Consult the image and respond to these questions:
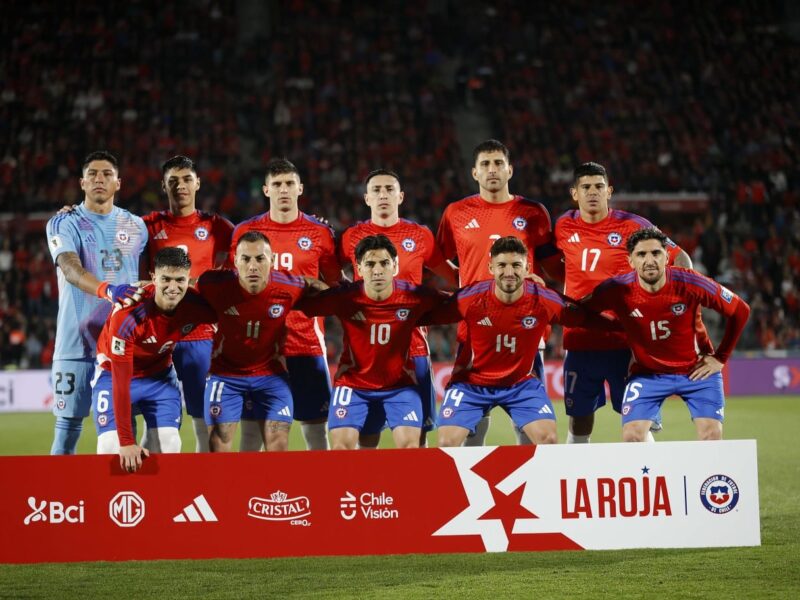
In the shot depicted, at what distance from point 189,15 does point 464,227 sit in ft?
63.8

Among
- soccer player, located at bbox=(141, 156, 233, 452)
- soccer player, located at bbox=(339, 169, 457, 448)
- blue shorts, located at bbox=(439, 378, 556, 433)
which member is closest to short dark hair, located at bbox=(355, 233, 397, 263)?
soccer player, located at bbox=(339, 169, 457, 448)

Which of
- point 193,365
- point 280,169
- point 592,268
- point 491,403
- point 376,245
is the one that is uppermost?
point 280,169

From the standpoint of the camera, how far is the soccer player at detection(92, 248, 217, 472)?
5.97 metres

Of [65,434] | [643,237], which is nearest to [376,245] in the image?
[643,237]

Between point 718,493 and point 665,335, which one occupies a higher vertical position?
point 665,335

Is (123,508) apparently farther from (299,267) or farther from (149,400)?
(299,267)

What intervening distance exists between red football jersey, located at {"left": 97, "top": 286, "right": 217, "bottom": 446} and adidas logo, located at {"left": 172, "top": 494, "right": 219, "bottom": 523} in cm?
53

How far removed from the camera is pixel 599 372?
6988 millimetres

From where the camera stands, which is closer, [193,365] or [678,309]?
[678,309]

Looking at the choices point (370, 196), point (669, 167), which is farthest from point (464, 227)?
point (669, 167)

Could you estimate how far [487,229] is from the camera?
7.03 metres

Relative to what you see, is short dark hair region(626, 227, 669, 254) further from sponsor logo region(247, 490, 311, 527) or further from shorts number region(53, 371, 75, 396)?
shorts number region(53, 371, 75, 396)

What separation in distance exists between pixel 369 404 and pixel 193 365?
128 cm

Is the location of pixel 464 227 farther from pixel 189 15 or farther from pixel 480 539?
pixel 189 15
